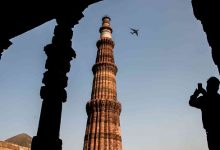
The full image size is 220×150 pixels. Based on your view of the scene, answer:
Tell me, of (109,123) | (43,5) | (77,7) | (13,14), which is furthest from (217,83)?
(109,123)

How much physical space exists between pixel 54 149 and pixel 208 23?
3385mm

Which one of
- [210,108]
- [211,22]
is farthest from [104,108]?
[210,108]

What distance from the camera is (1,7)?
695cm

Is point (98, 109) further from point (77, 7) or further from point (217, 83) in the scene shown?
point (217, 83)

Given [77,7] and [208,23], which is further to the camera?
[77,7]

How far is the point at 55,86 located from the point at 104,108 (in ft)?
55.6

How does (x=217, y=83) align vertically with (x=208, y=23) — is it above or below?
below

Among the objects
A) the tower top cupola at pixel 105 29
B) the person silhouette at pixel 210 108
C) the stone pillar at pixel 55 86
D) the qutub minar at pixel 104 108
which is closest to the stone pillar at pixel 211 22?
the person silhouette at pixel 210 108

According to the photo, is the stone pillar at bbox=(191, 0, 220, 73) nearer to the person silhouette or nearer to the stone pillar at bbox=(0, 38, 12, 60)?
the person silhouette

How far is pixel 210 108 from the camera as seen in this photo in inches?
132

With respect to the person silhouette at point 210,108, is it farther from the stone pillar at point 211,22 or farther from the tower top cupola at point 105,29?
the tower top cupola at point 105,29

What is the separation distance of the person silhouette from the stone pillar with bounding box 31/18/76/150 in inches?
106

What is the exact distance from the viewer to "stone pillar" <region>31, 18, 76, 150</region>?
4832 millimetres

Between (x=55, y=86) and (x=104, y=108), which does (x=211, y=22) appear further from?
(x=104, y=108)
